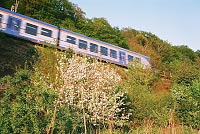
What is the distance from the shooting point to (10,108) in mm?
7332

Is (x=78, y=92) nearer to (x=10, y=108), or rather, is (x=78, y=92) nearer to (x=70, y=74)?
(x=70, y=74)

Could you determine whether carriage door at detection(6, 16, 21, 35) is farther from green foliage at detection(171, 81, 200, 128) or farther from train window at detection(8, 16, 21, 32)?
green foliage at detection(171, 81, 200, 128)

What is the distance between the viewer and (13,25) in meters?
19.6

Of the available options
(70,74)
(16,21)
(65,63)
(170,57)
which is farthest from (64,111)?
(170,57)

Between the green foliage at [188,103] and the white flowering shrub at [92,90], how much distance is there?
346 centimetres

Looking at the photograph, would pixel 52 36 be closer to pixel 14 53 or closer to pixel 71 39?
pixel 71 39

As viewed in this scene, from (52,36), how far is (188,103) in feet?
35.7

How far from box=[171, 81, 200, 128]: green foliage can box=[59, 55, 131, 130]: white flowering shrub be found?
136 inches

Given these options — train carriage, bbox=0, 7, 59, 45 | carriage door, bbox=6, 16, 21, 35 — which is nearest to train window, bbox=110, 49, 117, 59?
train carriage, bbox=0, 7, 59, 45

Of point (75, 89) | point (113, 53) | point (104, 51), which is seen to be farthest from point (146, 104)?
point (113, 53)

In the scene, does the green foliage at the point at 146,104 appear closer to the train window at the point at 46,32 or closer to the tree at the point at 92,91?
the tree at the point at 92,91

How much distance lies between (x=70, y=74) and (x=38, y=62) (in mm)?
4591

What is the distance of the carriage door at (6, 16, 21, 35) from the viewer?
63.7ft

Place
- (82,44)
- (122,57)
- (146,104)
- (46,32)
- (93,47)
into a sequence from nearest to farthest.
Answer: (146,104) → (46,32) → (82,44) → (93,47) → (122,57)
